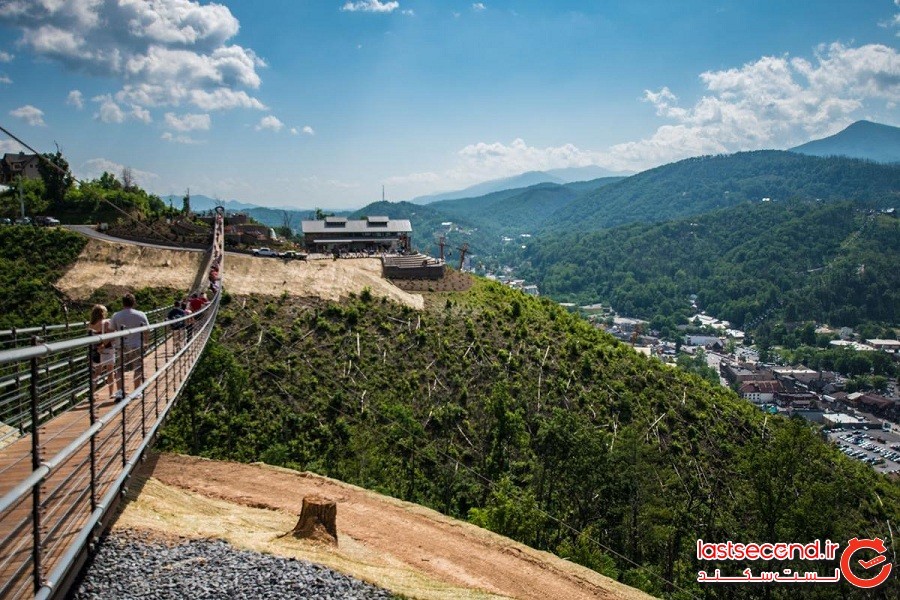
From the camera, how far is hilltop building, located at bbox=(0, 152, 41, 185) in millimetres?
52500

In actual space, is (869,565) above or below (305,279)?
below

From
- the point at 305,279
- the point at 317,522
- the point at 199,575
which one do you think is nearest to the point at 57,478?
the point at 199,575

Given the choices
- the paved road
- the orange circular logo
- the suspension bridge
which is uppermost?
the paved road

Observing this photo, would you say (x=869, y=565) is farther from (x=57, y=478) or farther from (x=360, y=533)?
(x=57, y=478)

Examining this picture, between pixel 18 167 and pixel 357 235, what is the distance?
33.0m

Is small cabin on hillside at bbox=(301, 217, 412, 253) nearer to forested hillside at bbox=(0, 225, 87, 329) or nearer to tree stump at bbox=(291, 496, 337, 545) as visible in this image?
forested hillside at bbox=(0, 225, 87, 329)

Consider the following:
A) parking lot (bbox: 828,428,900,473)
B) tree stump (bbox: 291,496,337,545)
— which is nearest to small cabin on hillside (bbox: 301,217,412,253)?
tree stump (bbox: 291,496,337,545)

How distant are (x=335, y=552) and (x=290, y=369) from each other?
17143 mm

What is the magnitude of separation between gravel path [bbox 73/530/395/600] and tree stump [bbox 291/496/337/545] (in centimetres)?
187

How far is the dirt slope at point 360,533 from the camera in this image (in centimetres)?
900

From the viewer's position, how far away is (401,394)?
86.9ft

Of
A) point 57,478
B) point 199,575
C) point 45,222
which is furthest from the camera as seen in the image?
point 45,222

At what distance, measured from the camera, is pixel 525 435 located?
2491 cm

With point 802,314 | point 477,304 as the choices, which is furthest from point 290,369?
point 802,314
